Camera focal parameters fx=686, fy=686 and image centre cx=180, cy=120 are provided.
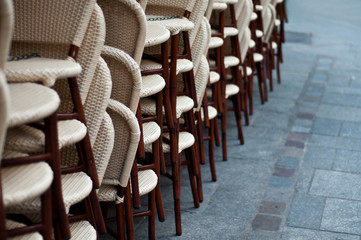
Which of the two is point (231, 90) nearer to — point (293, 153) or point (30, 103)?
point (293, 153)

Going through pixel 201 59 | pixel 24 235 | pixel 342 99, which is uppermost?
pixel 24 235

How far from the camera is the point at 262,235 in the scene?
10.4 ft

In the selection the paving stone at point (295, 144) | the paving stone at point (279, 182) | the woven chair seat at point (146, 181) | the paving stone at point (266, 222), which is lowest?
the paving stone at point (295, 144)

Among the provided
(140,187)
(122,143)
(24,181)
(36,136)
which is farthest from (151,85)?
(24,181)

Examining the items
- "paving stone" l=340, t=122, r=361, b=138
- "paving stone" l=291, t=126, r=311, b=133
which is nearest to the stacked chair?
"paving stone" l=291, t=126, r=311, b=133

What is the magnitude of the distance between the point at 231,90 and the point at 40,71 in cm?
253

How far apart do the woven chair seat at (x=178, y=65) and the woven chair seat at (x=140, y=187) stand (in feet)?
1.44

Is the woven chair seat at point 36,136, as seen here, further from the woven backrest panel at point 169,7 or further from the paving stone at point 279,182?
the paving stone at point 279,182

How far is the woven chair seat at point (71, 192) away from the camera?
1.95 metres

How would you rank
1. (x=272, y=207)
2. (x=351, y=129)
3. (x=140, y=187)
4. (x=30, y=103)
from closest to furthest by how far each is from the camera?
(x=30, y=103) → (x=140, y=187) → (x=272, y=207) → (x=351, y=129)

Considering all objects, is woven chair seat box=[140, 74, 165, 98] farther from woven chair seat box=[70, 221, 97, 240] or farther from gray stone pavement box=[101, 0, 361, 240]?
gray stone pavement box=[101, 0, 361, 240]

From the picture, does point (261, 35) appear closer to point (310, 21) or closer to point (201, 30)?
point (201, 30)

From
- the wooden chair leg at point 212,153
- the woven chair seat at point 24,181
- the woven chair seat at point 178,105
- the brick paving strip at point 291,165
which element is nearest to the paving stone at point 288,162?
the brick paving strip at point 291,165

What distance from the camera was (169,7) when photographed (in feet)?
10.2
